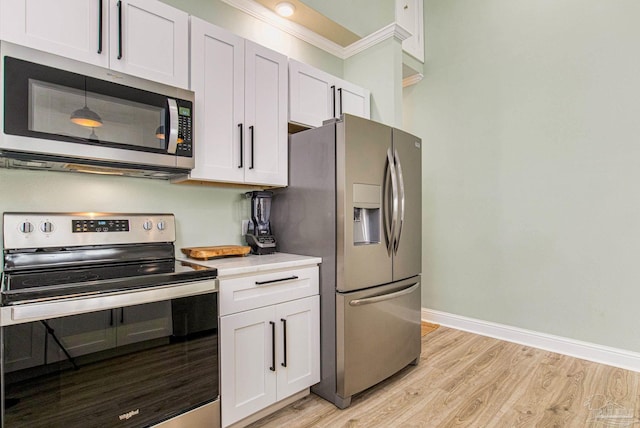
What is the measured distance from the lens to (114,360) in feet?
4.28

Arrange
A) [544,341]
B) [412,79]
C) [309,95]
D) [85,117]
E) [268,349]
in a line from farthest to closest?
[412,79] → [544,341] → [309,95] → [268,349] → [85,117]

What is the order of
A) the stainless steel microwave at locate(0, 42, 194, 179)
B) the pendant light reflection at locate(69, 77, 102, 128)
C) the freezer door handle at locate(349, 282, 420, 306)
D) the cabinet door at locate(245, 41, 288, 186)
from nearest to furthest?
the stainless steel microwave at locate(0, 42, 194, 179), the pendant light reflection at locate(69, 77, 102, 128), the freezer door handle at locate(349, 282, 420, 306), the cabinet door at locate(245, 41, 288, 186)

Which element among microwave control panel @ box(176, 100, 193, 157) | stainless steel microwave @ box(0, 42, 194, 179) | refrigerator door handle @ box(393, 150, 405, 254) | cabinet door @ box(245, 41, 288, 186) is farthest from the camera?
refrigerator door handle @ box(393, 150, 405, 254)

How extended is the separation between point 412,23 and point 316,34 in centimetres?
127

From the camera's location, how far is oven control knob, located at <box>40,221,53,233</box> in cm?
154

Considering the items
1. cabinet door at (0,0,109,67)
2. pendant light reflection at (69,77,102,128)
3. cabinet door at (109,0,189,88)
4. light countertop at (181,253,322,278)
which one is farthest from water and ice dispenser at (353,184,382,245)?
cabinet door at (0,0,109,67)

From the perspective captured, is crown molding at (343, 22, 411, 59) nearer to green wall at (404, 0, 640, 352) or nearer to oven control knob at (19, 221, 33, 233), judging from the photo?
green wall at (404, 0, 640, 352)

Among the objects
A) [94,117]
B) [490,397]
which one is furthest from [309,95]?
[490,397]

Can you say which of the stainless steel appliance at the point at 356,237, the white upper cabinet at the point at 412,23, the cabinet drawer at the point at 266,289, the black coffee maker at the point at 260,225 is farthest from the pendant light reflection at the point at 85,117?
the white upper cabinet at the point at 412,23

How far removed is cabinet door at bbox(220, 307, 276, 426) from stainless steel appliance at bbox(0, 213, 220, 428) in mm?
67

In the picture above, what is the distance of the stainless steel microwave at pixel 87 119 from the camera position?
1.31m

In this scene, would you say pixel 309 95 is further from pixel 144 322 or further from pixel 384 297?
pixel 144 322

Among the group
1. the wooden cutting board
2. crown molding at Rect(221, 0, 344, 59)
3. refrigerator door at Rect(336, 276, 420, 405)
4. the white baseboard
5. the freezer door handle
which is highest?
crown molding at Rect(221, 0, 344, 59)

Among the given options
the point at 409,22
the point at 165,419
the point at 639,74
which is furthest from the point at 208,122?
the point at 639,74
